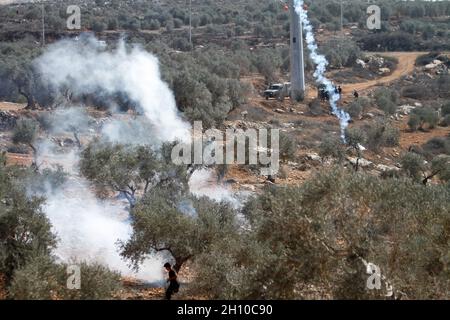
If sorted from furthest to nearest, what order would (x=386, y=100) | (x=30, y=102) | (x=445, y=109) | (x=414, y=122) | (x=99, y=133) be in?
(x=386, y=100)
(x=445, y=109)
(x=414, y=122)
(x=30, y=102)
(x=99, y=133)

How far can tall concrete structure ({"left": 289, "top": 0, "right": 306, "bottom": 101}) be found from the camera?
1682 inches

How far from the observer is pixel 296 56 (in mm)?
43344

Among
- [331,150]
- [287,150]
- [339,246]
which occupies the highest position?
[339,246]

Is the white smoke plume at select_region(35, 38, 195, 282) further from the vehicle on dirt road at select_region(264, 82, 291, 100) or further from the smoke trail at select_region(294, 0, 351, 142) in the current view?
the smoke trail at select_region(294, 0, 351, 142)

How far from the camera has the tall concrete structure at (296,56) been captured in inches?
1682

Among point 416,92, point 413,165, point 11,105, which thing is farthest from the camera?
point 416,92

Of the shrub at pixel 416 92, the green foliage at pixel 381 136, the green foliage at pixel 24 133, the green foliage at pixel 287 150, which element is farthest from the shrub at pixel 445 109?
the green foliage at pixel 24 133

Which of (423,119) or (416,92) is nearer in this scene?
(423,119)

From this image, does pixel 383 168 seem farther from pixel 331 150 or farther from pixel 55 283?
pixel 55 283

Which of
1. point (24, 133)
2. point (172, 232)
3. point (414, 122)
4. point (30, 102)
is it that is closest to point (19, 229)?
point (172, 232)

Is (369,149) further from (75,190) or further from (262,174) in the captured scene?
(75,190)

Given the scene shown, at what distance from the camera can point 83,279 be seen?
10.3 meters

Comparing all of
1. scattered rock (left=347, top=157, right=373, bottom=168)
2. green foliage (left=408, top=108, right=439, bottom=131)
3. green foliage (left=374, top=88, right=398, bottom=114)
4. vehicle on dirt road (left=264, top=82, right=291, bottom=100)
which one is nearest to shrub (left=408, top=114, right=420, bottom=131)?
green foliage (left=408, top=108, right=439, bottom=131)
